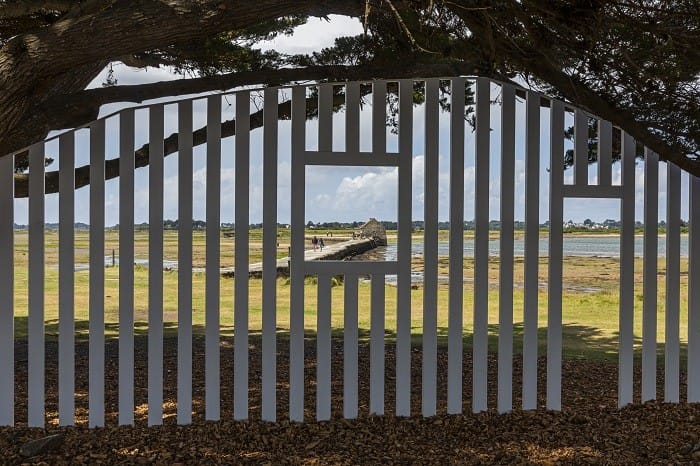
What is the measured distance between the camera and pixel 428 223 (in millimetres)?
3992

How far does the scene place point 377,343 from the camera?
4016 mm

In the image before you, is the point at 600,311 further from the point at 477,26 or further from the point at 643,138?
the point at 477,26

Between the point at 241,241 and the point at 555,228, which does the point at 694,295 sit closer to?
the point at 555,228

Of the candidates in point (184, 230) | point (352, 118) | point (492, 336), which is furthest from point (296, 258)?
point (492, 336)

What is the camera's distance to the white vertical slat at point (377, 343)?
3.97 metres

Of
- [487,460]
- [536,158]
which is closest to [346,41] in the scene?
[536,158]

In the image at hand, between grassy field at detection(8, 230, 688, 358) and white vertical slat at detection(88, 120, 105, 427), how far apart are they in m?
3.45

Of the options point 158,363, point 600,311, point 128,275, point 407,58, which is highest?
point 407,58

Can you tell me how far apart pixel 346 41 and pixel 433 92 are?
198 cm

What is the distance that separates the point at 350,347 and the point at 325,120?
1.43m

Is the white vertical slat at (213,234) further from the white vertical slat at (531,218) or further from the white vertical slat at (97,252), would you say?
the white vertical slat at (531,218)

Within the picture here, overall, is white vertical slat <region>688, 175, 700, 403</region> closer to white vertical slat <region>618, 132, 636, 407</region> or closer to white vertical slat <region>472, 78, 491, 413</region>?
white vertical slat <region>618, 132, 636, 407</region>

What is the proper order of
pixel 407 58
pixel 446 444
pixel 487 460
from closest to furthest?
pixel 487 460 < pixel 446 444 < pixel 407 58

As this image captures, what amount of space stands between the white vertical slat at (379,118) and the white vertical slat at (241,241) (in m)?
0.78
